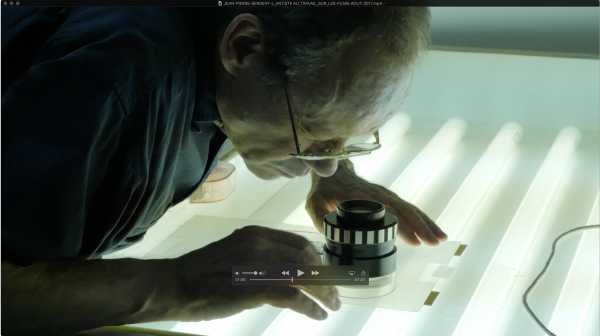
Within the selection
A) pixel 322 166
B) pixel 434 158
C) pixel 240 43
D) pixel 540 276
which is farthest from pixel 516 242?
pixel 240 43

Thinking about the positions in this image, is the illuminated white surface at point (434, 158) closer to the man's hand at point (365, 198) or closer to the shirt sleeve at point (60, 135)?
the man's hand at point (365, 198)

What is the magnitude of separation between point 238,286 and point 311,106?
214 millimetres

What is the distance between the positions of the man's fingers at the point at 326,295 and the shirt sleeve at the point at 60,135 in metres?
0.26

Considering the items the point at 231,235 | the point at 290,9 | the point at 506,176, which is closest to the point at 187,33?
the point at 290,9

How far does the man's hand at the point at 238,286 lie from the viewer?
104 cm

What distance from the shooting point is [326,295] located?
1.06 meters

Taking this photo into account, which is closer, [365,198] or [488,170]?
[365,198]

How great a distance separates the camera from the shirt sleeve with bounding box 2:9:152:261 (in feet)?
3.11

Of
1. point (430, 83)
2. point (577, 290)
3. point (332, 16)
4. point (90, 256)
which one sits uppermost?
point (332, 16)

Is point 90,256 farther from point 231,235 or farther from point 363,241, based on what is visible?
point 363,241

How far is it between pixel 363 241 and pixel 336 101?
159 millimetres

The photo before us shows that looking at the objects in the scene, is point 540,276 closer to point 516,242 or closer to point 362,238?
point 516,242

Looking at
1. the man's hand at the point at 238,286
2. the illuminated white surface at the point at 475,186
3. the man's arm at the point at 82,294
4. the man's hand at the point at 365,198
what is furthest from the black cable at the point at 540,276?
the man's arm at the point at 82,294

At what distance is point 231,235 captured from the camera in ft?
3.52
